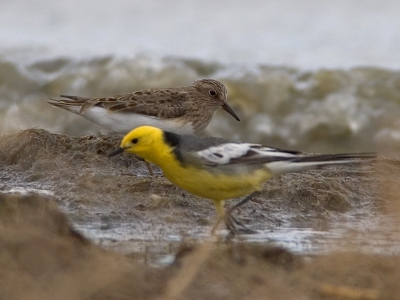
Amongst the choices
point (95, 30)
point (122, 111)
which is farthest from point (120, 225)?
point (95, 30)

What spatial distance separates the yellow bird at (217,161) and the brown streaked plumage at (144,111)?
3.11m

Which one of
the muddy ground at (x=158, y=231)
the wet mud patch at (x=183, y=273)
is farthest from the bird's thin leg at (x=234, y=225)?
the wet mud patch at (x=183, y=273)

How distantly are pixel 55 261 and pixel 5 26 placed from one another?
17.1 metres

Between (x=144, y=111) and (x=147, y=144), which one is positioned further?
(x=144, y=111)

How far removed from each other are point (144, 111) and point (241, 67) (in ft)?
26.6

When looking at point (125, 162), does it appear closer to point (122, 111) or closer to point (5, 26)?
point (122, 111)

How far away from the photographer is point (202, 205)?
7.77 metres

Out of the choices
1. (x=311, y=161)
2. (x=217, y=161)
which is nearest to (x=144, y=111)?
(x=217, y=161)

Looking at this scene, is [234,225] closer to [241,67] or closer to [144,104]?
[144,104]

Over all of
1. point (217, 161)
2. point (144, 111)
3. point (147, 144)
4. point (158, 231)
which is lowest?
point (158, 231)

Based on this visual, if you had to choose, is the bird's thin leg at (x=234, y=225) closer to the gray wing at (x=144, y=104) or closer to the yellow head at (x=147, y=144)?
the yellow head at (x=147, y=144)

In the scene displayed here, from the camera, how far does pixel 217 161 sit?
6.49 metres

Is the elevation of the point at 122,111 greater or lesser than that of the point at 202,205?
greater

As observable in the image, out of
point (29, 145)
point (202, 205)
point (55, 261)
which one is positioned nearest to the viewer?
point (55, 261)
